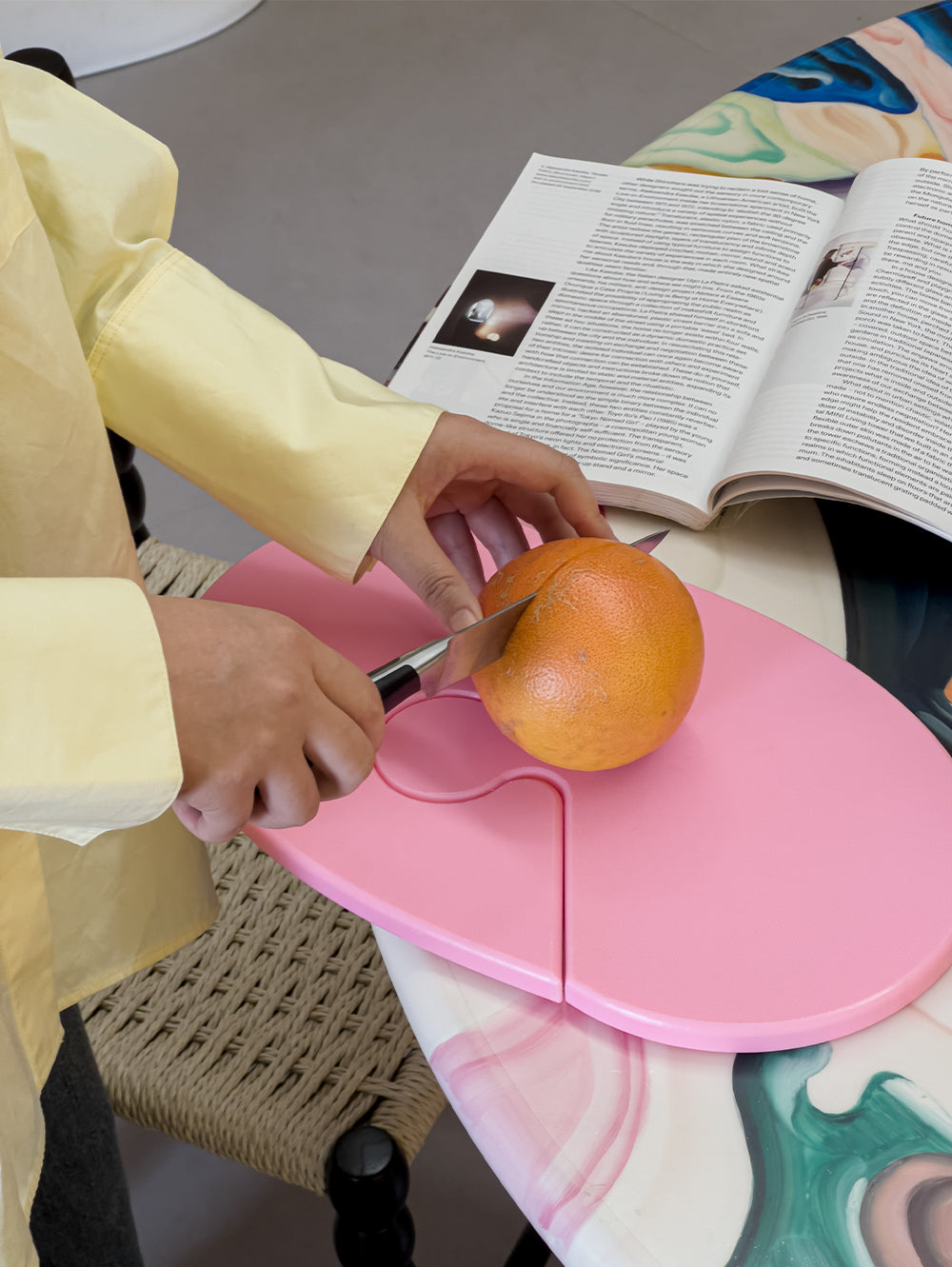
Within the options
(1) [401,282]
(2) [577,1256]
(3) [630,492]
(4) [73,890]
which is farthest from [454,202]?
(2) [577,1256]

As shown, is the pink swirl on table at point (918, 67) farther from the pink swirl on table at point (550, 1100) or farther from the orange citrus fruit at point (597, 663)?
the pink swirl on table at point (550, 1100)

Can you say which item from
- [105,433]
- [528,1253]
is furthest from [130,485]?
[528,1253]

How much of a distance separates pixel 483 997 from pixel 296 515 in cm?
26

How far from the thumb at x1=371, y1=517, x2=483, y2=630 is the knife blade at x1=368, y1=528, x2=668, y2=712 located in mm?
29

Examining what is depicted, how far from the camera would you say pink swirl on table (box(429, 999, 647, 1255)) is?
1.36ft

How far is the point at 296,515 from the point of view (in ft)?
1.97

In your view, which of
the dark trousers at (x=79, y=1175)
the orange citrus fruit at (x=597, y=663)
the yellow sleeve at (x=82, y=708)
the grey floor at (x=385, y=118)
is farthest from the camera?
the grey floor at (x=385, y=118)

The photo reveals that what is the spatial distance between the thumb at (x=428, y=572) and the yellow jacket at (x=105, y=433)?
0.04 ft

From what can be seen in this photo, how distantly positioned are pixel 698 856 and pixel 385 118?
8.03ft

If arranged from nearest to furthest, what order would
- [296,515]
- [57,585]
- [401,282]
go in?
1. [57,585]
2. [296,515]
3. [401,282]

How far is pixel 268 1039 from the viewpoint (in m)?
0.73

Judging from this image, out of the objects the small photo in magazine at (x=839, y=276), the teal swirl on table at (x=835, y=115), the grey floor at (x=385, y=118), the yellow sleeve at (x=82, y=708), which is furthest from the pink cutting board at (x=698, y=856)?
the grey floor at (x=385, y=118)

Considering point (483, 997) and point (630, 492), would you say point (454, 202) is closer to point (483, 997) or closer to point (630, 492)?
point (630, 492)

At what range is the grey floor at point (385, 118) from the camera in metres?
2.19
